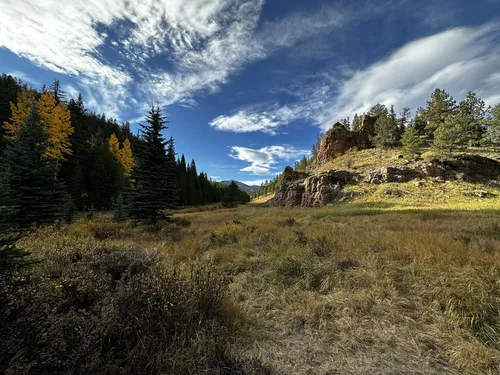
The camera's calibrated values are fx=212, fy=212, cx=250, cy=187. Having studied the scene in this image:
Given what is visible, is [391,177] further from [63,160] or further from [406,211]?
[63,160]

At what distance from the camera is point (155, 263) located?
4.46m

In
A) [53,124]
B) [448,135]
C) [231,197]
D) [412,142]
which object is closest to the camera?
[53,124]

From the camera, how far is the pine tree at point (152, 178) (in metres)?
13.7

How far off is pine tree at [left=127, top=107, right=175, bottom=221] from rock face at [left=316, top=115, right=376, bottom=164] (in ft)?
186

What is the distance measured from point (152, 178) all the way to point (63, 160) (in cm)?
2136

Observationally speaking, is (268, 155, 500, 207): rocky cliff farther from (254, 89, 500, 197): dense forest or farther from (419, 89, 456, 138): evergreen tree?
(419, 89, 456, 138): evergreen tree

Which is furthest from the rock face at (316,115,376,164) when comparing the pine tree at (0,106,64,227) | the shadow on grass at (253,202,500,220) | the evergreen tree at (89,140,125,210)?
the pine tree at (0,106,64,227)

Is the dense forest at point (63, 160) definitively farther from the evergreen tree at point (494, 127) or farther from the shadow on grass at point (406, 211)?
the evergreen tree at point (494, 127)

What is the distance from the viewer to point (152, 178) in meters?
13.9

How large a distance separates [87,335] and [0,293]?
3.41 ft

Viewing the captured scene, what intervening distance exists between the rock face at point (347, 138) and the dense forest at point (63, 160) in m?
42.9

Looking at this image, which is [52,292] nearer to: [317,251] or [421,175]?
[317,251]

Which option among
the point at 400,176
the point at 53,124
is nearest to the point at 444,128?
the point at 400,176

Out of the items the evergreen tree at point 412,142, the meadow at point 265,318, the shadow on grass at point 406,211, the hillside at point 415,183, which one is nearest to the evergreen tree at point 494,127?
the hillside at point 415,183
